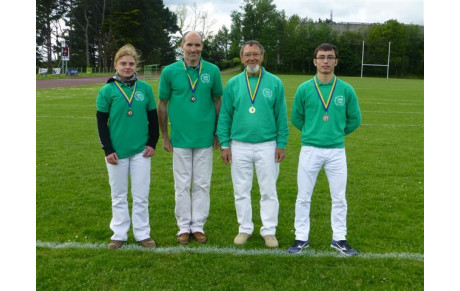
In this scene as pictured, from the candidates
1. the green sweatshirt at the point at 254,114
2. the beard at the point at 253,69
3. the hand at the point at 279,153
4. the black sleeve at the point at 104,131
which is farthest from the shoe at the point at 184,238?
the beard at the point at 253,69

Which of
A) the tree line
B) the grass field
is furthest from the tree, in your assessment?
the grass field

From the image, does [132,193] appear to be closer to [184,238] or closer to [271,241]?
[184,238]

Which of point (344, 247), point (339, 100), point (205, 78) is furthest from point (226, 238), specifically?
point (339, 100)

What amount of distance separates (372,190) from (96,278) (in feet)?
14.5

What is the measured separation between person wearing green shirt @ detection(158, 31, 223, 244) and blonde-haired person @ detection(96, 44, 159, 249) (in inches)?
9.3

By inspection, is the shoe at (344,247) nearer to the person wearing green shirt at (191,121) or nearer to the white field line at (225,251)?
the white field line at (225,251)

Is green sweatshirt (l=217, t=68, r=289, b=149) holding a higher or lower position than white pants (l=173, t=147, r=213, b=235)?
higher

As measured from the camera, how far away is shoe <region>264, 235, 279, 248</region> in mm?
4441

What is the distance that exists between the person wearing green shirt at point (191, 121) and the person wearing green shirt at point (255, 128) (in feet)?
0.65

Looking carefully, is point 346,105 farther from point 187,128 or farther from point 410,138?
point 410,138

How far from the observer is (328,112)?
4172 millimetres

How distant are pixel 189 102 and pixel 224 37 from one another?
74616mm

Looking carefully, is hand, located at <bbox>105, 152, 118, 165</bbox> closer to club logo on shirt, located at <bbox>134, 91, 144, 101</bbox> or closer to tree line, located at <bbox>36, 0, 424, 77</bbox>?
club logo on shirt, located at <bbox>134, 91, 144, 101</bbox>

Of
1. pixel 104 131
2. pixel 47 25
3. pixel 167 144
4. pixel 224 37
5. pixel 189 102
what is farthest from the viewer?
pixel 224 37
